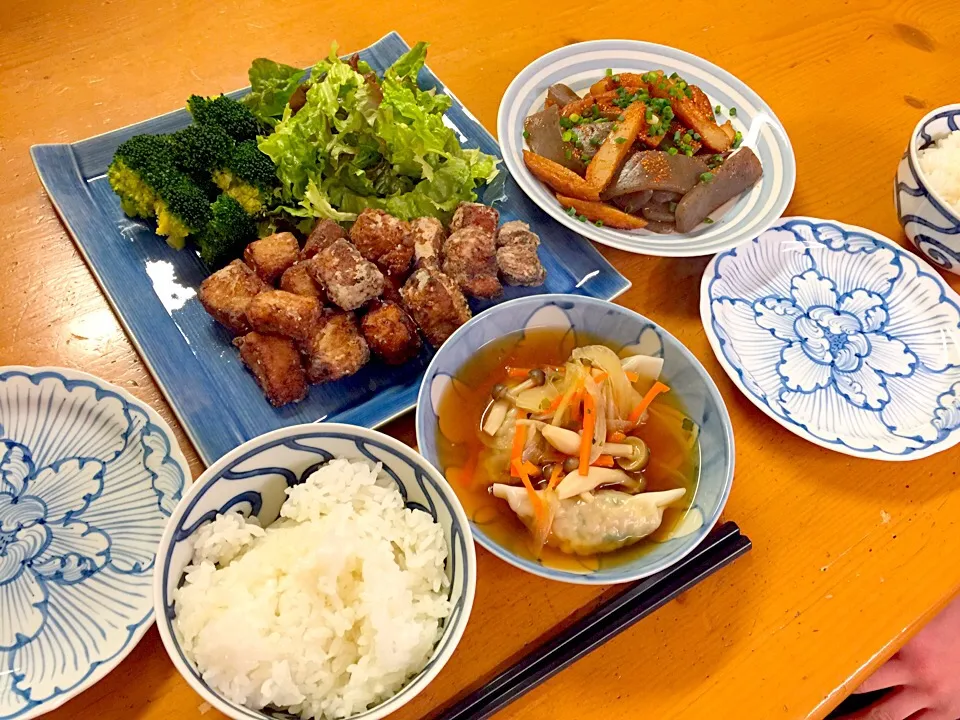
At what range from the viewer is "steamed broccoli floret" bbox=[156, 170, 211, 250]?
1.89m

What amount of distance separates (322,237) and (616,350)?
94cm

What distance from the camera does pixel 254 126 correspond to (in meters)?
2.16

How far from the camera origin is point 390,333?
1.83 meters

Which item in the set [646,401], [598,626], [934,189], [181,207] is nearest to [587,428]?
[646,401]

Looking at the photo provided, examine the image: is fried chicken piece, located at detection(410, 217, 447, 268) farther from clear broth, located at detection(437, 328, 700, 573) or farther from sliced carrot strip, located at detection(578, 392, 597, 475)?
sliced carrot strip, located at detection(578, 392, 597, 475)

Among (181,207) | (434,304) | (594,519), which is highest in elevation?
(181,207)

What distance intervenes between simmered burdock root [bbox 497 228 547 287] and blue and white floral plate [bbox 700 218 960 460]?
53cm

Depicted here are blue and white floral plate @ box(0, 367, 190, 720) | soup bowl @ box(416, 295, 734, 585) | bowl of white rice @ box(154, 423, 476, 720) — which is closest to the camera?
bowl of white rice @ box(154, 423, 476, 720)

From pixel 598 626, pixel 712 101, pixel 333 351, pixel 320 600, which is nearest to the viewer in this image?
pixel 320 600

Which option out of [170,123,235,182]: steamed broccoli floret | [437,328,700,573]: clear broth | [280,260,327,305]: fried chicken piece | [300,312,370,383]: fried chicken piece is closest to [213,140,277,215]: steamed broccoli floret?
[170,123,235,182]: steamed broccoli floret

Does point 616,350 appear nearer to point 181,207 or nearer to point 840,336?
point 840,336

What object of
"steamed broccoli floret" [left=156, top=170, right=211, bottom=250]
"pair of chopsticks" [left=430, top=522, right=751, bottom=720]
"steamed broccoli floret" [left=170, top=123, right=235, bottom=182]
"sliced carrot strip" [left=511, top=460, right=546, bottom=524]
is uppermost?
"steamed broccoli floret" [left=170, top=123, right=235, bottom=182]

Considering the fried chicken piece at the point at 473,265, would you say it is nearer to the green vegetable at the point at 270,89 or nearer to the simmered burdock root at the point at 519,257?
the simmered burdock root at the point at 519,257

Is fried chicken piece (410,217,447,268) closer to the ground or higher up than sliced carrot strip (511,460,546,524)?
higher up
